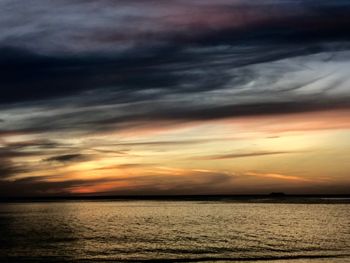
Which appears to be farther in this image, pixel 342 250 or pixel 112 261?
pixel 342 250

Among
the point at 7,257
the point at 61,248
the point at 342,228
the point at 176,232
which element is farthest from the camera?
the point at 342,228

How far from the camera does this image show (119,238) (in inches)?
2437

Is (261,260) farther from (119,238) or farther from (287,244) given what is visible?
(119,238)

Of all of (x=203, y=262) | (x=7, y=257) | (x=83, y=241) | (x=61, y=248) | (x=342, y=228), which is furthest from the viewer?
(x=342, y=228)

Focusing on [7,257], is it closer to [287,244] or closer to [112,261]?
[112,261]

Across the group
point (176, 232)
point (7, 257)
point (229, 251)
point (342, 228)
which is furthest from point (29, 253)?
point (342, 228)

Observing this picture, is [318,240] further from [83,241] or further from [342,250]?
[83,241]

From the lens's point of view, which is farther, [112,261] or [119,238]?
[119,238]

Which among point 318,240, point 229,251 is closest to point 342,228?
point 318,240

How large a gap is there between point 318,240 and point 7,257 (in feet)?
113

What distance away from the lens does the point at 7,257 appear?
151 feet

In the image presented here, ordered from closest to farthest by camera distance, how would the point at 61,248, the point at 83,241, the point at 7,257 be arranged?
the point at 7,257 < the point at 61,248 < the point at 83,241

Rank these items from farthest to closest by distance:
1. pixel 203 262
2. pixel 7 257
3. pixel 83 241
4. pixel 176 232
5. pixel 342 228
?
pixel 342 228 → pixel 176 232 → pixel 83 241 → pixel 7 257 → pixel 203 262

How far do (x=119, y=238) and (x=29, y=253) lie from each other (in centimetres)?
1519
